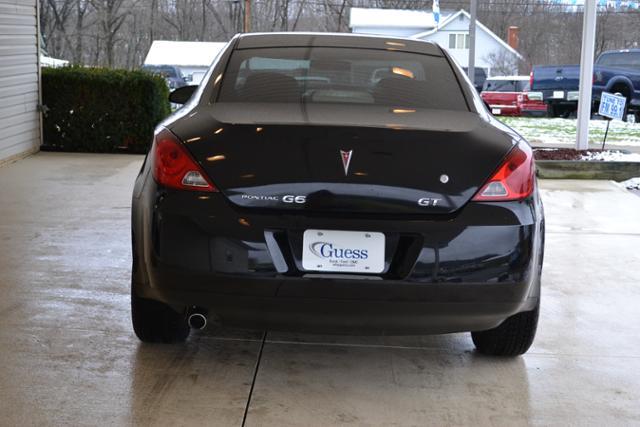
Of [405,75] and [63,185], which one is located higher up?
[405,75]

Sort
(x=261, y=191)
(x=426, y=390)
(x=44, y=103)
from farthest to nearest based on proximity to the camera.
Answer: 1. (x=44, y=103)
2. (x=426, y=390)
3. (x=261, y=191)

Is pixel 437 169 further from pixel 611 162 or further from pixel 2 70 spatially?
pixel 2 70

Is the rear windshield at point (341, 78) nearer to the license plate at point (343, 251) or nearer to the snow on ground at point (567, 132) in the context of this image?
the license plate at point (343, 251)

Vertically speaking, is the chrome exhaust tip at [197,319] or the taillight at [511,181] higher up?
the taillight at [511,181]

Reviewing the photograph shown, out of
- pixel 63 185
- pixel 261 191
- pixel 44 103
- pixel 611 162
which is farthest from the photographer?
pixel 44 103

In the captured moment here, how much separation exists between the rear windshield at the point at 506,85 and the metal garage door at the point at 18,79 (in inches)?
835

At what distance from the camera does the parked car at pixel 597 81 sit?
23469mm

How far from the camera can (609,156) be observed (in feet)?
38.0

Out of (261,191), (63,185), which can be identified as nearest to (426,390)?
(261,191)

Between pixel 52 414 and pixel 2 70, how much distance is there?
8.54 meters

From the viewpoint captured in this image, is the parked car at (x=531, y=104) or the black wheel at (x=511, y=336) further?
the parked car at (x=531, y=104)

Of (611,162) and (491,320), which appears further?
(611,162)

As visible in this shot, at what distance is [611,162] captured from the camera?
35.7 ft

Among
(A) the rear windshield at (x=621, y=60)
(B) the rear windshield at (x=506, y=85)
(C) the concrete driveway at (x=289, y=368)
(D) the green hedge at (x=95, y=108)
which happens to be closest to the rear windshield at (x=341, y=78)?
(C) the concrete driveway at (x=289, y=368)
